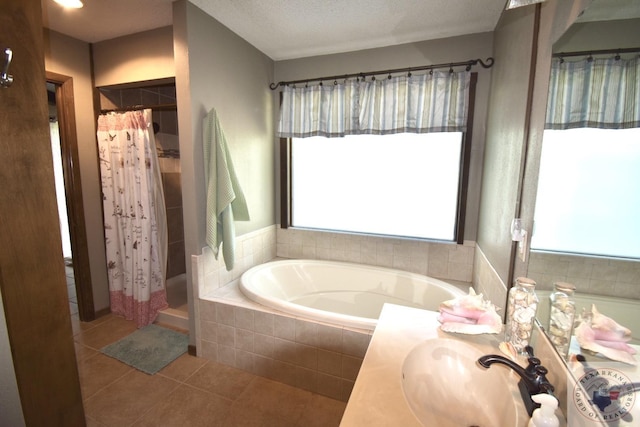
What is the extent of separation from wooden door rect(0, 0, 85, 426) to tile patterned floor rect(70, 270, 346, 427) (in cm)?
85

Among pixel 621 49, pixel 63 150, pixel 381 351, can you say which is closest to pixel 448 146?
pixel 621 49

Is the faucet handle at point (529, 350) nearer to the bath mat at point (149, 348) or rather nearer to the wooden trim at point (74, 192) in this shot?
the bath mat at point (149, 348)

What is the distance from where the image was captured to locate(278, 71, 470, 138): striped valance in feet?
7.16

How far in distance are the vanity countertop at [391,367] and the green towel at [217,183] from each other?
1.28 meters

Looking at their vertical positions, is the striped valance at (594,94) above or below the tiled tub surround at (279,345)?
above

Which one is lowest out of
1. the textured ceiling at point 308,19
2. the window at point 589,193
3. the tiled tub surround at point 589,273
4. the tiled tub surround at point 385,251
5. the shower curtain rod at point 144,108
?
the tiled tub surround at point 385,251

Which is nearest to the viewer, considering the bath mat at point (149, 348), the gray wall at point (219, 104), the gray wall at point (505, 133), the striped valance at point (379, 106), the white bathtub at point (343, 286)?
the gray wall at point (505, 133)

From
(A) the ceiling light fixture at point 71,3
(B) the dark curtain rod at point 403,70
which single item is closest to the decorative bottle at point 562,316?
(B) the dark curtain rod at point 403,70

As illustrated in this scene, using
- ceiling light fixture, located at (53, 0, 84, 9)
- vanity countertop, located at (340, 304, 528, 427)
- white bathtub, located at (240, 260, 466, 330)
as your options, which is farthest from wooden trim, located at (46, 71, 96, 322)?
vanity countertop, located at (340, 304, 528, 427)

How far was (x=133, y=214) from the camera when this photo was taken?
2.41m

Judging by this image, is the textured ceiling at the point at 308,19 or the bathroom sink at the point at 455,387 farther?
the textured ceiling at the point at 308,19

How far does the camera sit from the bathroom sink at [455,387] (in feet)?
2.72

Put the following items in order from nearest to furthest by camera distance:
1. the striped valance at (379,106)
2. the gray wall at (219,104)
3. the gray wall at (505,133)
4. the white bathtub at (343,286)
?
the gray wall at (505,133), the gray wall at (219,104), the striped valance at (379,106), the white bathtub at (343,286)

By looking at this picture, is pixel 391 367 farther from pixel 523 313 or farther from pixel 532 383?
pixel 523 313
